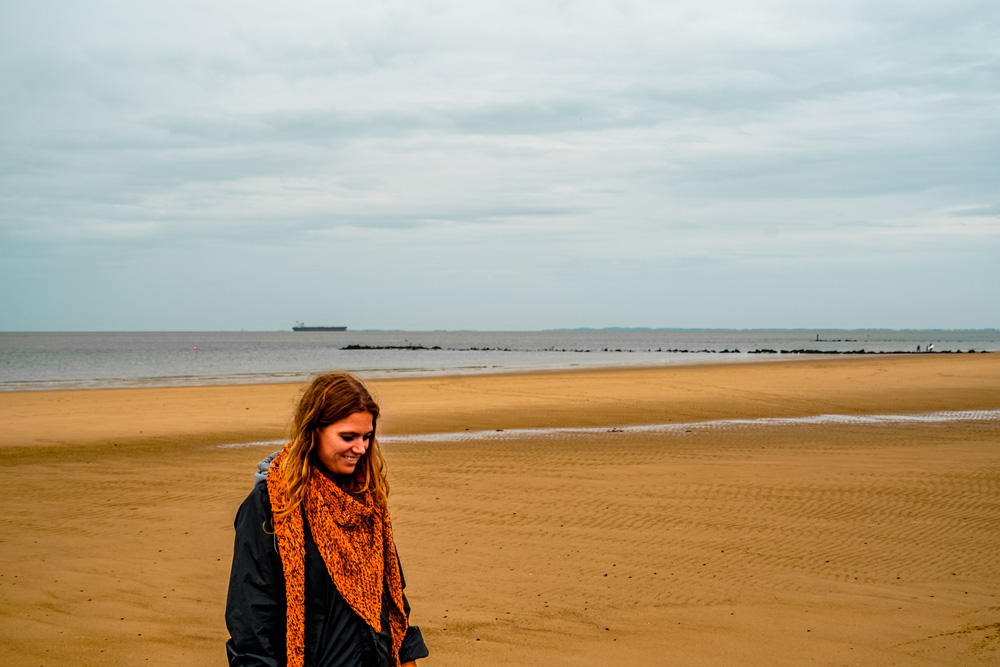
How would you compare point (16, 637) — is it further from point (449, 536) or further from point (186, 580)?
point (449, 536)

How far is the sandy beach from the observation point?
5.64 metres

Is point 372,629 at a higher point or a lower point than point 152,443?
higher

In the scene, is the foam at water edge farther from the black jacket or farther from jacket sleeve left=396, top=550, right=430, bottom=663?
the black jacket

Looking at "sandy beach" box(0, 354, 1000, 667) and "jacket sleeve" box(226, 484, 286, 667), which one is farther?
"sandy beach" box(0, 354, 1000, 667)

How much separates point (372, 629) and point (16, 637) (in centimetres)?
444

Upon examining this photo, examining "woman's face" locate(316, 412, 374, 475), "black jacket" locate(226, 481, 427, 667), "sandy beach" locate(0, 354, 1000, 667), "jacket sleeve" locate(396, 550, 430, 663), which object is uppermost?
"woman's face" locate(316, 412, 374, 475)

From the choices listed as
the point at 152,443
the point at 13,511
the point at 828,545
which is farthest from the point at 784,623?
the point at 152,443

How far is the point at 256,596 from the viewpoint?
2.48 metres

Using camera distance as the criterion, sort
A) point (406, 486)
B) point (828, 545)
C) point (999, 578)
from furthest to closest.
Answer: point (406, 486), point (828, 545), point (999, 578)

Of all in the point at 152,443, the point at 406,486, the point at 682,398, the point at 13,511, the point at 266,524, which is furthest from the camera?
the point at 682,398

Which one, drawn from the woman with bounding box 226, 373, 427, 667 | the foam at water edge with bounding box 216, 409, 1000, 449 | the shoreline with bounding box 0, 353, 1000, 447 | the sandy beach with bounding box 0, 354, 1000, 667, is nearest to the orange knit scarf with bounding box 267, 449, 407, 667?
the woman with bounding box 226, 373, 427, 667

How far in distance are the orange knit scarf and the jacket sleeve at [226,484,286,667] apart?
0.13ft

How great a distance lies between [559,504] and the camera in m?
9.78

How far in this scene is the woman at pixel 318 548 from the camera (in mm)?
2482
